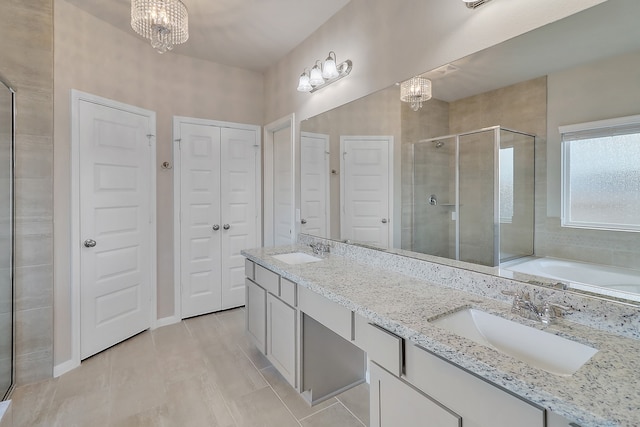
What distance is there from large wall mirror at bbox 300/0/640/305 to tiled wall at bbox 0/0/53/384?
88.2 inches

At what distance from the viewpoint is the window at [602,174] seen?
3.43ft

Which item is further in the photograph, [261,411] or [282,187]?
[282,187]

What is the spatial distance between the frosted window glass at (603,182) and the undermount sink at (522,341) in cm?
46

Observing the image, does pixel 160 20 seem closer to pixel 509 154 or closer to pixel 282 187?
pixel 282 187

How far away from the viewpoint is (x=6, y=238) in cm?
200

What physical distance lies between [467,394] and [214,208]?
115 inches

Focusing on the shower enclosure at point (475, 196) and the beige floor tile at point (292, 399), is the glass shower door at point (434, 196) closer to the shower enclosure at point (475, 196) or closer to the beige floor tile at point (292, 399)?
the shower enclosure at point (475, 196)

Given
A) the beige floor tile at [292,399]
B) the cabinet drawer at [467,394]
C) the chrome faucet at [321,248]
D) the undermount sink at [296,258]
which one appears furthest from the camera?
the chrome faucet at [321,248]

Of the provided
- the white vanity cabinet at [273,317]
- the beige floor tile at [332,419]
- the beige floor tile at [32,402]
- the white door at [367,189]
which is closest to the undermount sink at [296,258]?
the white vanity cabinet at [273,317]

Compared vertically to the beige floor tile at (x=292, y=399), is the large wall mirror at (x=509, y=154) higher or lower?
higher

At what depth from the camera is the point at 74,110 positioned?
7.61 feet

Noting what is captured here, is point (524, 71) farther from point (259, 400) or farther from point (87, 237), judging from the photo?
point (87, 237)

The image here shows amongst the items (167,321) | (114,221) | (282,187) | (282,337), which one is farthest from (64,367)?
(282,187)

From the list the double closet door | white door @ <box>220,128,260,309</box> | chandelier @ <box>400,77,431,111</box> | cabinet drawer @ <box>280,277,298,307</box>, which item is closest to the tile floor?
cabinet drawer @ <box>280,277,298,307</box>
